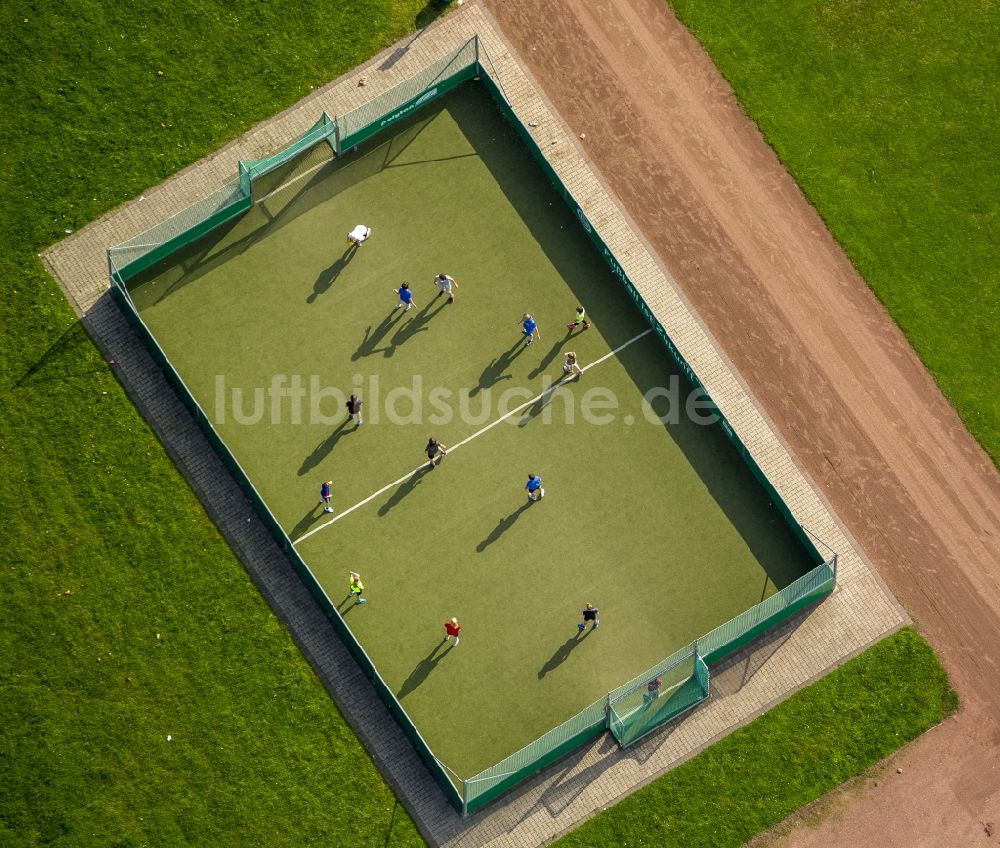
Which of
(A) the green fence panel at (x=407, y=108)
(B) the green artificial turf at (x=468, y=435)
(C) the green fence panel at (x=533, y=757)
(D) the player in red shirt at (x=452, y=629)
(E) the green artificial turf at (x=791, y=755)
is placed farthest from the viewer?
(A) the green fence panel at (x=407, y=108)

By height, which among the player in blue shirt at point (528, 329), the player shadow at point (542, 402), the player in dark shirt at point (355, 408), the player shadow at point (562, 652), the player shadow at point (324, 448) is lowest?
the player shadow at point (562, 652)

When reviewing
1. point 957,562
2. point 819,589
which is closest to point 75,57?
point 819,589

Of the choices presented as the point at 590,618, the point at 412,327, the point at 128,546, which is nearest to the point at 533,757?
the point at 590,618

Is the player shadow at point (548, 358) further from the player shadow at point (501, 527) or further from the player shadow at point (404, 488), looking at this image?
the player shadow at point (404, 488)

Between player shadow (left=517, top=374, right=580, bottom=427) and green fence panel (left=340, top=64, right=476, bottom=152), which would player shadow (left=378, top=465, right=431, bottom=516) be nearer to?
player shadow (left=517, top=374, right=580, bottom=427)

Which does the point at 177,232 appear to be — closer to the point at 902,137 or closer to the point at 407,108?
the point at 407,108

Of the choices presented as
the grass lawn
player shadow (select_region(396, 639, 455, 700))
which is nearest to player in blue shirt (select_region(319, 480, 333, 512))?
the grass lawn

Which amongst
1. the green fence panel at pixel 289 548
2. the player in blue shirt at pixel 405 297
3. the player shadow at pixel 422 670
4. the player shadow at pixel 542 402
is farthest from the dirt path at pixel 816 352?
the player shadow at pixel 422 670
